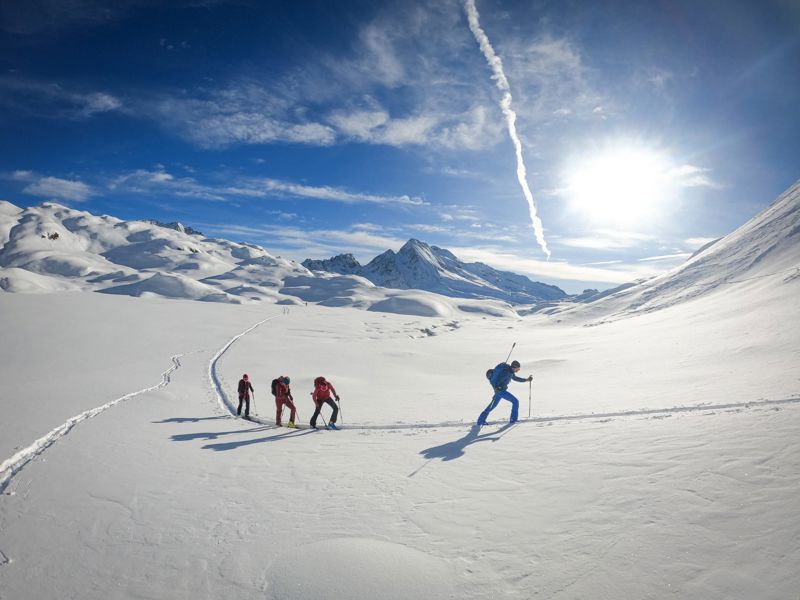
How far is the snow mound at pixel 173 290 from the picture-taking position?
149 m

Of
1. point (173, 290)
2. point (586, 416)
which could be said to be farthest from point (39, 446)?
point (173, 290)

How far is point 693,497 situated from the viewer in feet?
19.0

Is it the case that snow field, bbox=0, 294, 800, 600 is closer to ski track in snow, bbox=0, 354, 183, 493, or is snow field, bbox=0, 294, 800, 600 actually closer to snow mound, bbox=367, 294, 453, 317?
ski track in snow, bbox=0, 354, 183, 493

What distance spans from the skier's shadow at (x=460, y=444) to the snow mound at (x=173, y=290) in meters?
150

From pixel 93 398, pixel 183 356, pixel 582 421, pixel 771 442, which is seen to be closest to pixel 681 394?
pixel 582 421

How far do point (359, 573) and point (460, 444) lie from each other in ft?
18.4

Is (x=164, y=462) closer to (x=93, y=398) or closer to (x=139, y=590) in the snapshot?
(x=139, y=590)

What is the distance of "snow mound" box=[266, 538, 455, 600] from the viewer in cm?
477

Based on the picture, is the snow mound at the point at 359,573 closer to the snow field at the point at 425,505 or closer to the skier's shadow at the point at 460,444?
the snow field at the point at 425,505

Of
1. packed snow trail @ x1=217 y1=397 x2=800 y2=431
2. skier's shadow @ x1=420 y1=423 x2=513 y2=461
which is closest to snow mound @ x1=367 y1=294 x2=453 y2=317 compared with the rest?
packed snow trail @ x1=217 y1=397 x2=800 y2=431

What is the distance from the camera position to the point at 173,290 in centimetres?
15762

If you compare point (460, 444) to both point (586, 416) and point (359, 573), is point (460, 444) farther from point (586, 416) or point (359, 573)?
point (359, 573)

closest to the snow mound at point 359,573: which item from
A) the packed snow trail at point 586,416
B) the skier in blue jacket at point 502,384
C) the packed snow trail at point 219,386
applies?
the skier in blue jacket at point 502,384

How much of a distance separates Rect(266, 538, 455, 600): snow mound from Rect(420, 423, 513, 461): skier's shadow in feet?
12.7
